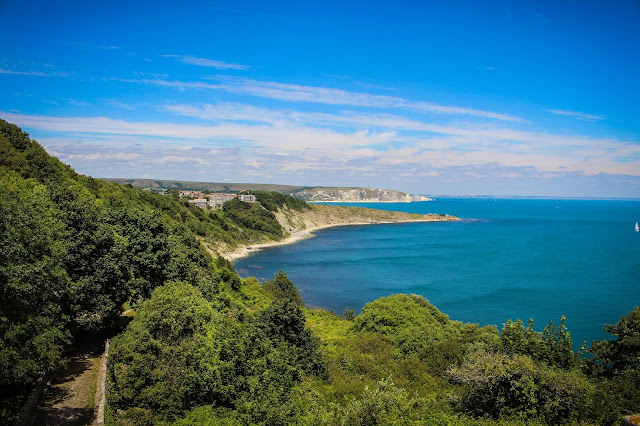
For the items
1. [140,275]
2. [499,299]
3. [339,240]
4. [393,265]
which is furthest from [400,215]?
[140,275]

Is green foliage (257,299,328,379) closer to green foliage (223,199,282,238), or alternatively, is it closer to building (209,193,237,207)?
green foliage (223,199,282,238)

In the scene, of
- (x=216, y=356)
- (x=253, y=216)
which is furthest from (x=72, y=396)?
(x=253, y=216)

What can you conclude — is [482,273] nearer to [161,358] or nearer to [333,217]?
[161,358]

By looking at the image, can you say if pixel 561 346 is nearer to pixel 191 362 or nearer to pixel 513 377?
pixel 513 377

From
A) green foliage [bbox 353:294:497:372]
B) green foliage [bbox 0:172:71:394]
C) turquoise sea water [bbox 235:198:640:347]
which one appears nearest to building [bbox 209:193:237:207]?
turquoise sea water [bbox 235:198:640:347]

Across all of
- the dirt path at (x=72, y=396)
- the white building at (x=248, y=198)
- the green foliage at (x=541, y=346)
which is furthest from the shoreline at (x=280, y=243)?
the green foliage at (x=541, y=346)
